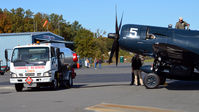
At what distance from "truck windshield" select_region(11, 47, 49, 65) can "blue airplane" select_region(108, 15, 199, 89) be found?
3.73 metres

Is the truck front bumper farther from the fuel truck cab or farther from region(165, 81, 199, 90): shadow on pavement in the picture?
region(165, 81, 199, 90): shadow on pavement

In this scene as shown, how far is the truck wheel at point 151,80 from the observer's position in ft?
52.1

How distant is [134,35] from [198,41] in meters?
3.12

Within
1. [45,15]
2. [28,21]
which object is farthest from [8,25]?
[45,15]

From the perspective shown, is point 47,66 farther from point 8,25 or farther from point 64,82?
point 8,25

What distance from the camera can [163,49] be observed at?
47.5 ft

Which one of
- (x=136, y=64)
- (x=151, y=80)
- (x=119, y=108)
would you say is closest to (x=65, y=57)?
(x=136, y=64)

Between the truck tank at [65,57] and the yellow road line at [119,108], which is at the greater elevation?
the truck tank at [65,57]

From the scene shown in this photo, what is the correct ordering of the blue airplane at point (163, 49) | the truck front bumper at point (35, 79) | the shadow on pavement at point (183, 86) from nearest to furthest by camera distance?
the blue airplane at point (163, 49) < the truck front bumper at point (35, 79) < the shadow on pavement at point (183, 86)

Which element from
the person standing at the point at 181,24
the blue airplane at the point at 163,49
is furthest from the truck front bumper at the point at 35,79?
the person standing at the point at 181,24

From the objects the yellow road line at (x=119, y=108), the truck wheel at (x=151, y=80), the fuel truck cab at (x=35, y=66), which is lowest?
the yellow road line at (x=119, y=108)

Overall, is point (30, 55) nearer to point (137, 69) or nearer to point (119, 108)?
point (137, 69)

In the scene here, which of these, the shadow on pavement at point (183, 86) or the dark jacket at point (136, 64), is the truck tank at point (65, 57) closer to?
the dark jacket at point (136, 64)

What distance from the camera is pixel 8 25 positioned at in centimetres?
9050
